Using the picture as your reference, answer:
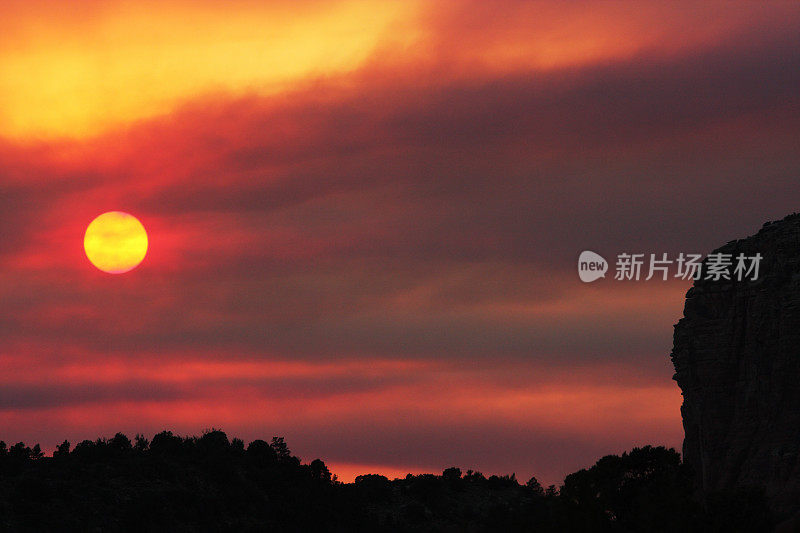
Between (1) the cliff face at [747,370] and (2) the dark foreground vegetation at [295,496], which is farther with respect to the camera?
(1) the cliff face at [747,370]

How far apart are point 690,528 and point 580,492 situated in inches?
447

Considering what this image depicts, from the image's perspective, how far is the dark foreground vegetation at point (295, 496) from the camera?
4208 inches

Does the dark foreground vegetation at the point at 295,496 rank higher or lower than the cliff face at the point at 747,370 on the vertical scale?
lower

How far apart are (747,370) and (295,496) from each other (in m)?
63.1

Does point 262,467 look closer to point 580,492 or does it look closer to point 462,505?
point 462,505

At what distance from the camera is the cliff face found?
162 m

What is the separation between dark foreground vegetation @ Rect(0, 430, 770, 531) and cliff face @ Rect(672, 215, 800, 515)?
2352 cm

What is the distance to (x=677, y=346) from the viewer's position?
184m

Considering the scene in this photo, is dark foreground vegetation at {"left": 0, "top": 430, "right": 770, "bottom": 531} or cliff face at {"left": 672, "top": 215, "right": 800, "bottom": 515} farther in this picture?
cliff face at {"left": 672, "top": 215, "right": 800, "bottom": 515}

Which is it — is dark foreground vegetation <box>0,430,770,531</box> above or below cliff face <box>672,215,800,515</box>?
below

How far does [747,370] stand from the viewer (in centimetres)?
17325

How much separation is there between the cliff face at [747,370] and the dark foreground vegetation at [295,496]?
23.5 m

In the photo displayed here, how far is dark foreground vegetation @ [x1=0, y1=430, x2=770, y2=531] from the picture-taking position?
106875 mm

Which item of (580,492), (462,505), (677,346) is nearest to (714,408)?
(677,346)
